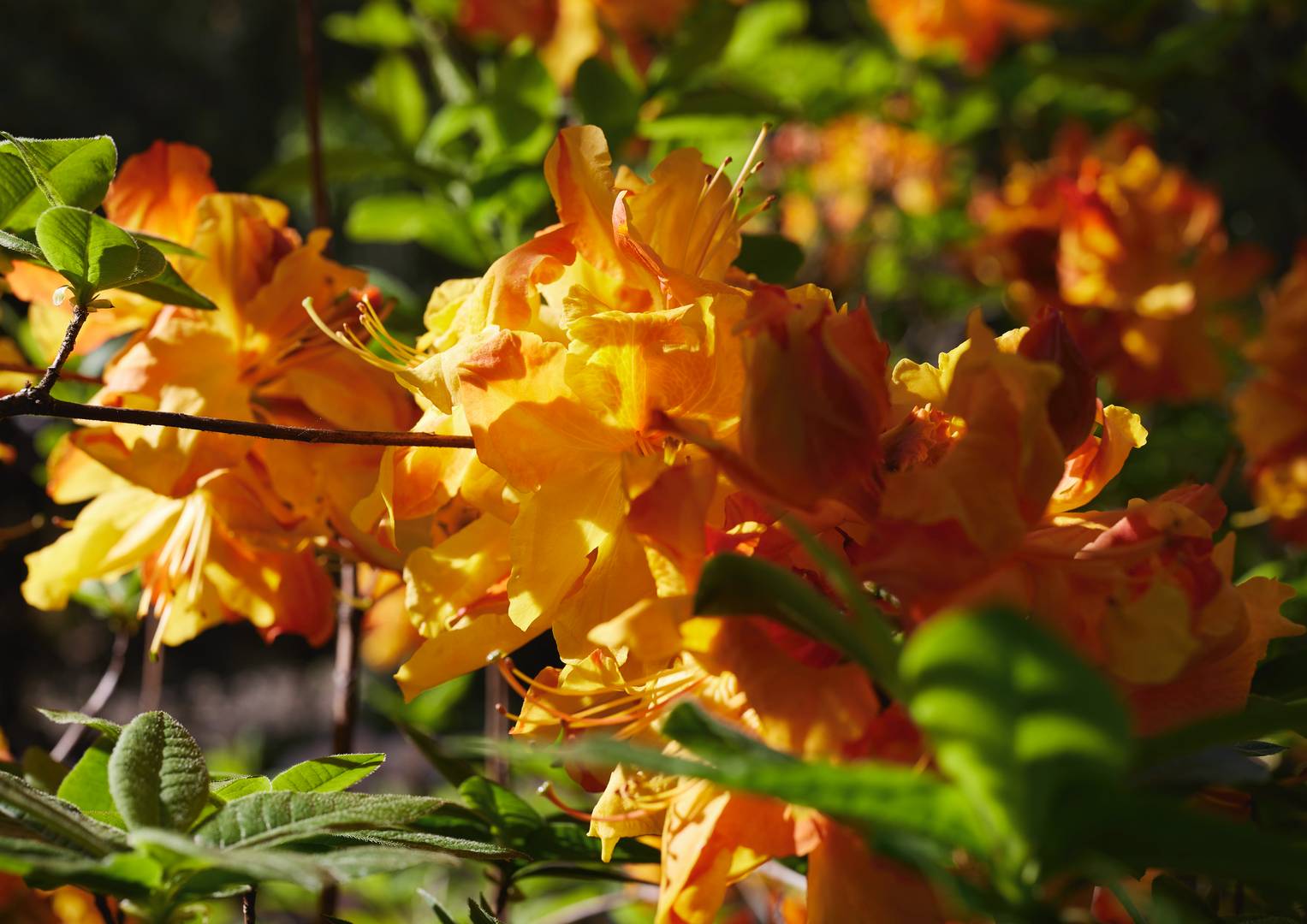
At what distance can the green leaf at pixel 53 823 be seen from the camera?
0.39 meters

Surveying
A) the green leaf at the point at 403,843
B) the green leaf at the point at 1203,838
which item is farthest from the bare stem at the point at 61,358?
the green leaf at the point at 1203,838

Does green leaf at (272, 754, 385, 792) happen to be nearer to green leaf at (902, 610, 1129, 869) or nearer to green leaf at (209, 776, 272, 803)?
green leaf at (209, 776, 272, 803)

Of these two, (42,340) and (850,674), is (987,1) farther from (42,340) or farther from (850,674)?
(850,674)

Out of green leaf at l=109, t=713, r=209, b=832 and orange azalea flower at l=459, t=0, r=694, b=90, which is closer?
green leaf at l=109, t=713, r=209, b=832

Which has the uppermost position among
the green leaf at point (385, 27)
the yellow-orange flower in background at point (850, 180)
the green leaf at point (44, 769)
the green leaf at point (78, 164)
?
the green leaf at point (78, 164)

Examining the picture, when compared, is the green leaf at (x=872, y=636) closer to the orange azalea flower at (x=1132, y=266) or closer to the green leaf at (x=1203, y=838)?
the green leaf at (x=1203, y=838)

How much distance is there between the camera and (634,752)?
296 mm

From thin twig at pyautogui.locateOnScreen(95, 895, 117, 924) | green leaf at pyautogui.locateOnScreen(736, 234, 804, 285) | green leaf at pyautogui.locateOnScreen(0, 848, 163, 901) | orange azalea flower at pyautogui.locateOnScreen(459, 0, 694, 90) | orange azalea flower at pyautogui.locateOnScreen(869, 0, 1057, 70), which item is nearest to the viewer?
green leaf at pyautogui.locateOnScreen(0, 848, 163, 901)

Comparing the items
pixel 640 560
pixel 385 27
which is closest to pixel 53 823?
pixel 640 560

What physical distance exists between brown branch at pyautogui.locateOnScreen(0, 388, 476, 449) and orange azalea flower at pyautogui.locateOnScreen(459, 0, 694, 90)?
92cm

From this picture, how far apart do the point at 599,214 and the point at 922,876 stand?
1.11 feet

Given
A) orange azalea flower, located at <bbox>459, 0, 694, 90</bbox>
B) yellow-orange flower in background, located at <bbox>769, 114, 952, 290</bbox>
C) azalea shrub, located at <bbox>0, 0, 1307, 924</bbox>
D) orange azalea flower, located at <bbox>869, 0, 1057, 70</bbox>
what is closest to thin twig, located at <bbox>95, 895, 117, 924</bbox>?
azalea shrub, located at <bbox>0, 0, 1307, 924</bbox>

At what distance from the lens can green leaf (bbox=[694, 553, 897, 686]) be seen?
0.35 m

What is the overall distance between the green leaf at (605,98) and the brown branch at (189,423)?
1.61 feet
